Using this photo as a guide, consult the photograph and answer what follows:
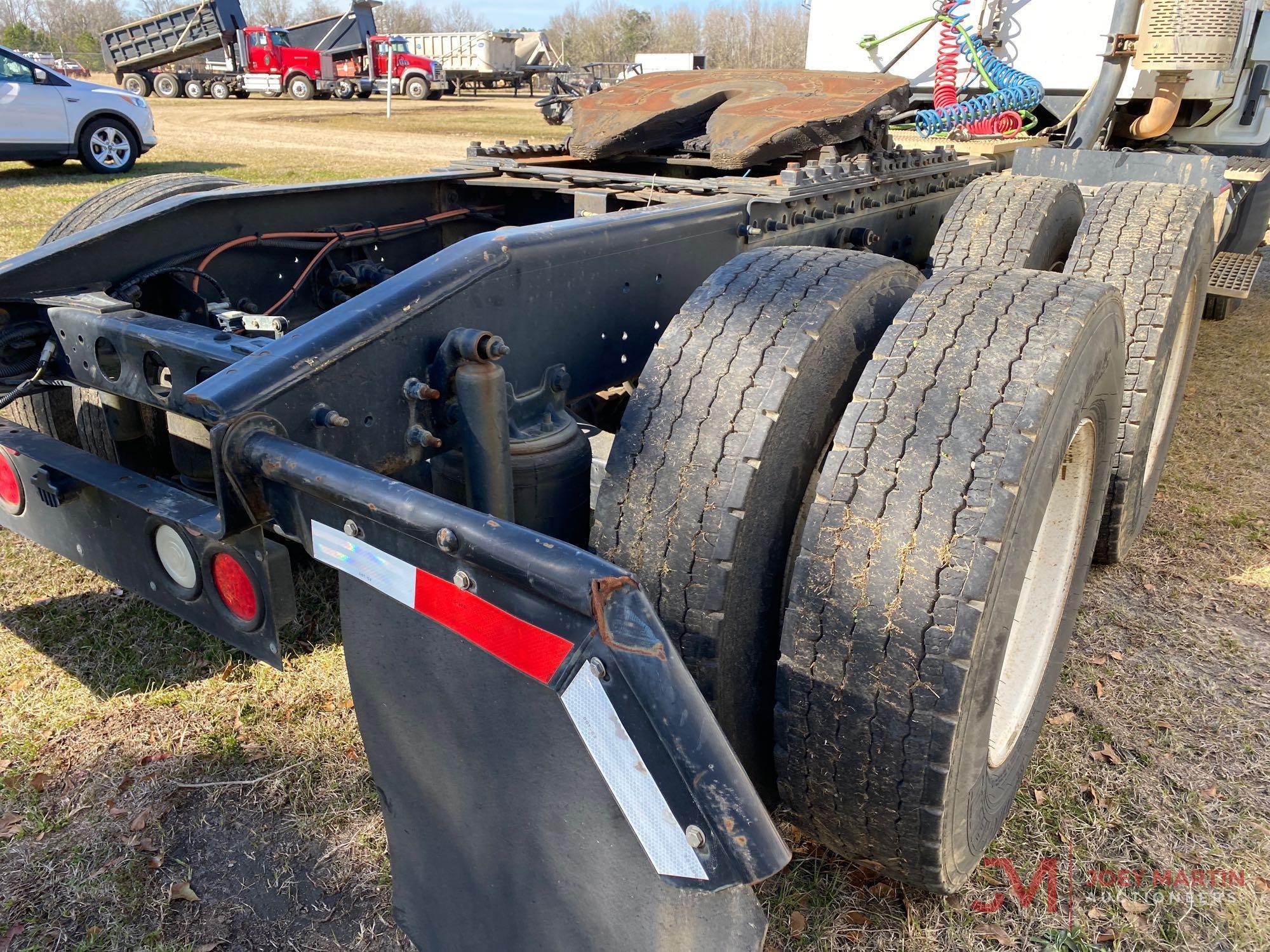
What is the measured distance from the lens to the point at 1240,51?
5773 mm

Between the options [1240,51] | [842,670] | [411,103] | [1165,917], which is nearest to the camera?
[842,670]

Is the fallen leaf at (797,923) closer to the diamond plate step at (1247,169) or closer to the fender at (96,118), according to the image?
the diamond plate step at (1247,169)

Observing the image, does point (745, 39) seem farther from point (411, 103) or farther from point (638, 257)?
point (638, 257)

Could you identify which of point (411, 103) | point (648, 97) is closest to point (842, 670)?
point (648, 97)

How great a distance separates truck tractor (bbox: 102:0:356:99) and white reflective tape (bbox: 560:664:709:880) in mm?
38242

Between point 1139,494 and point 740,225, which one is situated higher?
point 740,225

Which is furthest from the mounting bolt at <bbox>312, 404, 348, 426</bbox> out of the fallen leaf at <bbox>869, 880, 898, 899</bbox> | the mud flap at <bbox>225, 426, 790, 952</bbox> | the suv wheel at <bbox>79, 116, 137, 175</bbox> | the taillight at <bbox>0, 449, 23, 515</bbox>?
the suv wheel at <bbox>79, 116, 137, 175</bbox>

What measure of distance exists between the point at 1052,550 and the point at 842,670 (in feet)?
3.48

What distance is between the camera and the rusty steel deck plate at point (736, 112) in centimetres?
351

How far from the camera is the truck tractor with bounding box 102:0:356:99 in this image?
109 ft

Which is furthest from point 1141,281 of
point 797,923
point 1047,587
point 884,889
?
point 797,923

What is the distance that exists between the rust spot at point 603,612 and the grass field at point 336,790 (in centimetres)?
131

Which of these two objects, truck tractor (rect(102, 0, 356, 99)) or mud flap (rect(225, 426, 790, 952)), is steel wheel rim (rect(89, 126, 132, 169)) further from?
truck tractor (rect(102, 0, 356, 99))

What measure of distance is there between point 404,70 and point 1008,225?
3964 centimetres
